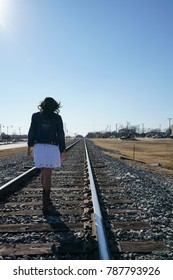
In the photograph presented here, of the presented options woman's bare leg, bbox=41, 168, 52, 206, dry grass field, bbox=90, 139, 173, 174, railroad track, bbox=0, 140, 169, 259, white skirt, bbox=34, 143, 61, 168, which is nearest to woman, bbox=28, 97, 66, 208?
white skirt, bbox=34, 143, 61, 168

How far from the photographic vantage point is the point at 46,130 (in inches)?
214

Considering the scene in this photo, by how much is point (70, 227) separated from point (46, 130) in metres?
1.64

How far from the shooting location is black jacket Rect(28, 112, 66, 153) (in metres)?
5.43

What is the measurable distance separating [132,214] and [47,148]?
181 cm

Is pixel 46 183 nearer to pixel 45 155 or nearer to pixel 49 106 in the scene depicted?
pixel 45 155

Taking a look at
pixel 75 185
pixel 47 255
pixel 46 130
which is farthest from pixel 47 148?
pixel 75 185

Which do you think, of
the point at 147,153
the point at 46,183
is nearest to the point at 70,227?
the point at 46,183

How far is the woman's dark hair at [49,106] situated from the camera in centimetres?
536

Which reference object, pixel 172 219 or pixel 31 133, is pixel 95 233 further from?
pixel 31 133

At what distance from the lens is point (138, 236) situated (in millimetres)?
4309

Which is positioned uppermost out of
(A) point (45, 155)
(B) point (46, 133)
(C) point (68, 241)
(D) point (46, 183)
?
(B) point (46, 133)

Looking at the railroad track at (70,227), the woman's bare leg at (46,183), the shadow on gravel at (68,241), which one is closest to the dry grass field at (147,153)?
the railroad track at (70,227)

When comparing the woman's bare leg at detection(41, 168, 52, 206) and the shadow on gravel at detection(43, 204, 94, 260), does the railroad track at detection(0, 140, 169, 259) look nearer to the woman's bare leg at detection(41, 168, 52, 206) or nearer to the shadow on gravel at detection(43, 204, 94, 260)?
the shadow on gravel at detection(43, 204, 94, 260)

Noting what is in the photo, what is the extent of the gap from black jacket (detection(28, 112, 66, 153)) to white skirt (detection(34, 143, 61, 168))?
8 cm
